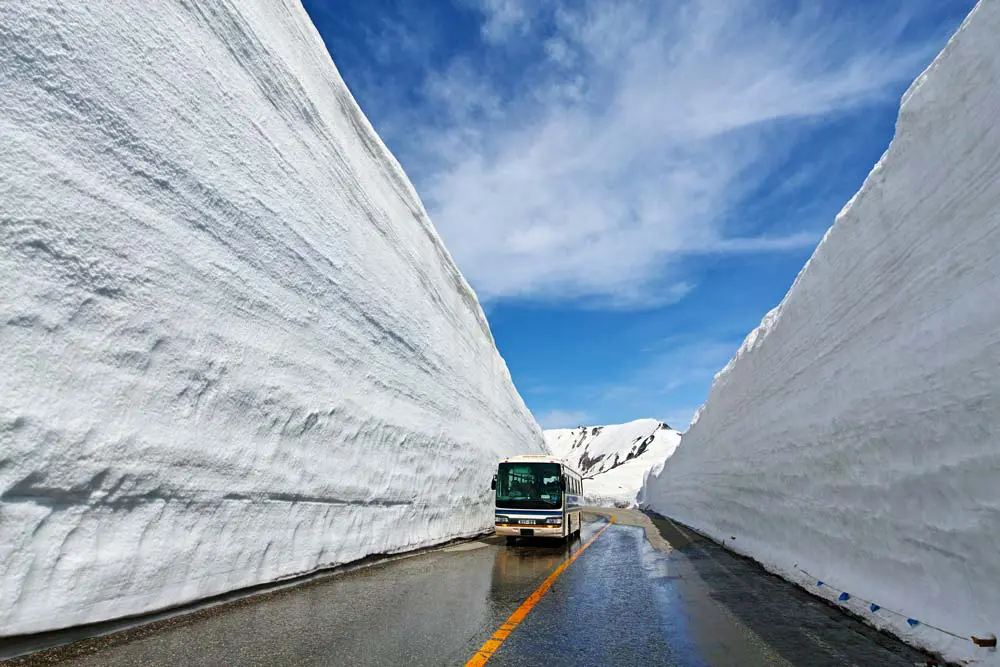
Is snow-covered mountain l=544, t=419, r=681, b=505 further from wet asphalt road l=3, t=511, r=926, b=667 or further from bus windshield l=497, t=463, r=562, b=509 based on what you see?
wet asphalt road l=3, t=511, r=926, b=667

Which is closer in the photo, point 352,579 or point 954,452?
point 954,452

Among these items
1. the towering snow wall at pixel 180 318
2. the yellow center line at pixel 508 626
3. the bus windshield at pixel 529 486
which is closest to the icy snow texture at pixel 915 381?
the yellow center line at pixel 508 626

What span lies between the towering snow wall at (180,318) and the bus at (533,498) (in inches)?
121

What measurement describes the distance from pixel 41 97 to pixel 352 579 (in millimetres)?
6823

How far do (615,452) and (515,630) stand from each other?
397ft

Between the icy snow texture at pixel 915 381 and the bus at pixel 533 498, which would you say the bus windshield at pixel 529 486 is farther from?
the icy snow texture at pixel 915 381

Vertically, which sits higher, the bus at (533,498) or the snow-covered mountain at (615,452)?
the snow-covered mountain at (615,452)

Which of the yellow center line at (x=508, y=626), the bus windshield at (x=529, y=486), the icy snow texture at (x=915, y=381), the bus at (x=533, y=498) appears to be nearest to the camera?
the yellow center line at (x=508, y=626)

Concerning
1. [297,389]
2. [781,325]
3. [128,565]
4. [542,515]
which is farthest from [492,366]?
[128,565]

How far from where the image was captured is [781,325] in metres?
13.3

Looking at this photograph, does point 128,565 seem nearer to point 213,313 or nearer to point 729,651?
point 213,313

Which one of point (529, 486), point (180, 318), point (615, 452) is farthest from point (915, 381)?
point (615, 452)

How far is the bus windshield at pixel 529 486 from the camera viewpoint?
47.6 ft

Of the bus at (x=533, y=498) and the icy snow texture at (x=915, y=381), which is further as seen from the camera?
the bus at (x=533, y=498)
